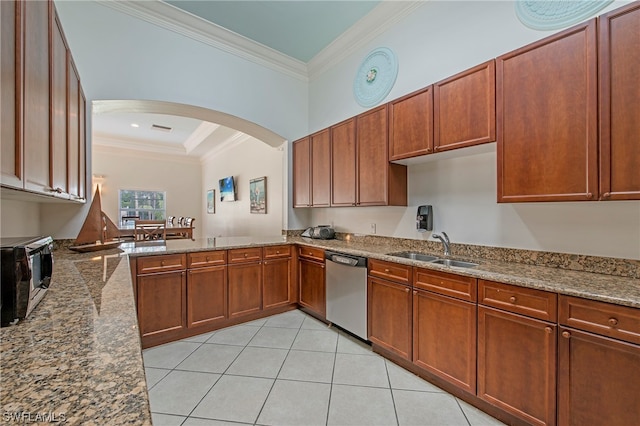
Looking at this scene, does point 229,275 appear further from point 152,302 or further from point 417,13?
point 417,13

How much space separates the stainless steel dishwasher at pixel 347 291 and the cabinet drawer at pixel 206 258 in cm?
113

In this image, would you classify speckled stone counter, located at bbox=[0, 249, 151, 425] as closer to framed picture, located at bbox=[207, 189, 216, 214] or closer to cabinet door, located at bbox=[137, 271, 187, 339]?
cabinet door, located at bbox=[137, 271, 187, 339]

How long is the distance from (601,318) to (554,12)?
2.01 metres

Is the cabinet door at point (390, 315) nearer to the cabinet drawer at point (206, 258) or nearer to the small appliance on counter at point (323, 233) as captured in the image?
the small appliance on counter at point (323, 233)

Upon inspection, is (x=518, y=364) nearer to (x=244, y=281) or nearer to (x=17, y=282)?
(x=17, y=282)

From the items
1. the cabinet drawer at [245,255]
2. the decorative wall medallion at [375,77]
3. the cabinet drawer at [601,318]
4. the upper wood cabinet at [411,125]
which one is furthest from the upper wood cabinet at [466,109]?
the cabinet drawer at [245,255]

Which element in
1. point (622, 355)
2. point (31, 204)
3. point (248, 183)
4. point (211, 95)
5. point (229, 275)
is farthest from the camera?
point (248, 183)

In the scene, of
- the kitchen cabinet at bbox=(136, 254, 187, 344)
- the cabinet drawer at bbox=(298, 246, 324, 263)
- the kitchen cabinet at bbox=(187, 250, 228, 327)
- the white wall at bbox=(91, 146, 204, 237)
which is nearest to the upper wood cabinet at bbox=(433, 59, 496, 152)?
the cabinet drawer at bbox=(298, 246, 324, 263)

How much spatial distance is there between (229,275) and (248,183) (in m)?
3.21

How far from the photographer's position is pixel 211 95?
11.2ft

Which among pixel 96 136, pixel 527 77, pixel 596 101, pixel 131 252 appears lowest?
pixel 131 252

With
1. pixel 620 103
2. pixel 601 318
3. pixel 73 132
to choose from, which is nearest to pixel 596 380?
pixel 601 318

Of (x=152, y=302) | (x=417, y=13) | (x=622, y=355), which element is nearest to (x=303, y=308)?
(x=152, y=302)

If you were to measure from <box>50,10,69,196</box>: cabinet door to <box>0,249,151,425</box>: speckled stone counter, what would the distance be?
2.38ft
